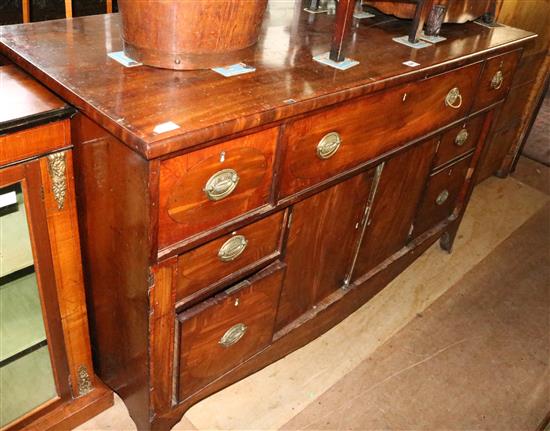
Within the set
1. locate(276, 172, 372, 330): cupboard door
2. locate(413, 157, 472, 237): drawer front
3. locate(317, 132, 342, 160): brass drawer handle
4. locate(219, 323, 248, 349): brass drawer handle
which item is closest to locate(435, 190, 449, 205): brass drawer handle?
locate(413, 157, 472, 237): drawer front

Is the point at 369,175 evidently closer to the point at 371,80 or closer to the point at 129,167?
the point at 371,80

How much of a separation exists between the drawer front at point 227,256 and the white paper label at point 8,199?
13.5 inches

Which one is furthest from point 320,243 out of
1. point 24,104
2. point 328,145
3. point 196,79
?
point 24,104

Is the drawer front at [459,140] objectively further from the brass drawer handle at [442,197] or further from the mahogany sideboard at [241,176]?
the brass drawer handle at [442,197]

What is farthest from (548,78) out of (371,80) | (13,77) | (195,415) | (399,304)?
(13,77)

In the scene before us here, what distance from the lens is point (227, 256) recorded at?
116 centimetres

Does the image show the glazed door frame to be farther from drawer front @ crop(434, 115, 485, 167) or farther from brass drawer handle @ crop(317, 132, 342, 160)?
drawer front @ crop(434, 115, 485, 167)

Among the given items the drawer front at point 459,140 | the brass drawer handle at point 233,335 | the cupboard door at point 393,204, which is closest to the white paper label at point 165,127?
the brass drawer handle at point 233,335

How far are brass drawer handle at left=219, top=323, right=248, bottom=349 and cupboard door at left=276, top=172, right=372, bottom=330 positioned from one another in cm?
17

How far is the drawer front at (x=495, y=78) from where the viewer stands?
1.67 meters

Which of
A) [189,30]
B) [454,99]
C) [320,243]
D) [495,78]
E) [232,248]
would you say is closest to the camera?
[189,30]

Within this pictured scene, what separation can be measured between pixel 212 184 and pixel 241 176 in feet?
0.25

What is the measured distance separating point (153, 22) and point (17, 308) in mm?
763

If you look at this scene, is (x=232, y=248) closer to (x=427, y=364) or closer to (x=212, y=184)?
(x=212, y=184)
